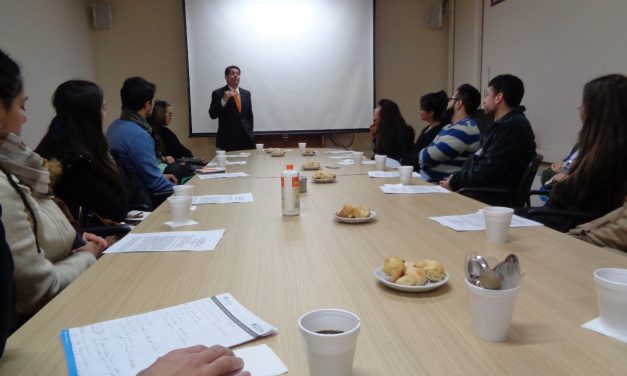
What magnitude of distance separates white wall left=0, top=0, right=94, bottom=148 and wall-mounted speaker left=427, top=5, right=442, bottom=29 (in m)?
4.29

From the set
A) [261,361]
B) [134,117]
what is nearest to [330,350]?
[261,361]

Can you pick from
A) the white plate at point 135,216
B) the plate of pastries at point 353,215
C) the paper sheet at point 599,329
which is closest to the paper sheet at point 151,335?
the paper sheet at point 599,329

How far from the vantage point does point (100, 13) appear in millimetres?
5648

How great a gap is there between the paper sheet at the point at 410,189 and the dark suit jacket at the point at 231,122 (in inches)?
136

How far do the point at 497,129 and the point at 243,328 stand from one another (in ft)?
7.87

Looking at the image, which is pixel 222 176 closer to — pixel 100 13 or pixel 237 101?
pixel 237 101

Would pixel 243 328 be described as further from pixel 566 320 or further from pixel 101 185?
pixel 101 185

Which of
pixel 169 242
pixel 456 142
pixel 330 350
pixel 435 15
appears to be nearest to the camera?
pixel 330 350

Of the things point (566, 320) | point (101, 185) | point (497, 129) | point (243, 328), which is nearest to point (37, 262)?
point (243, 328)

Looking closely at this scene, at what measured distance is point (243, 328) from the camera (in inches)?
33.6

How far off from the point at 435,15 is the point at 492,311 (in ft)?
19.9

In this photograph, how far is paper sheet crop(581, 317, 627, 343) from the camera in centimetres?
79

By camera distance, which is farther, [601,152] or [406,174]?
[406,174]

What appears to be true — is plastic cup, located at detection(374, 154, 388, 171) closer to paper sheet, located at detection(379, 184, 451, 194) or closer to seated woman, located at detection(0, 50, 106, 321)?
paper sheet, located at detection(379, 184, 451, 194)
